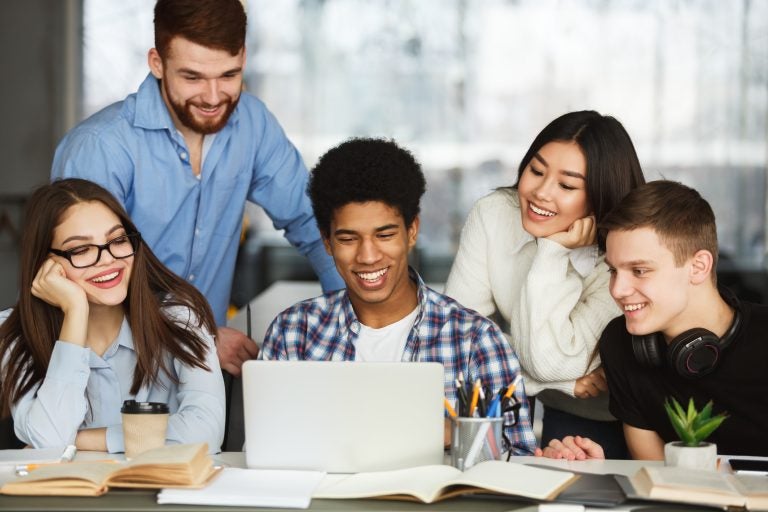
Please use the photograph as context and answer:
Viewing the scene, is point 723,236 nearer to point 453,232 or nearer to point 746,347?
point 453,232

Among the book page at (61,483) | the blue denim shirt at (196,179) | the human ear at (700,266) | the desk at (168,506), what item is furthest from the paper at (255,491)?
the blue denim shirt at (196,179)

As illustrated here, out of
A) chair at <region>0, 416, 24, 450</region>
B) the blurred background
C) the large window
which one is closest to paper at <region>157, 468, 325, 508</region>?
chair at <region>0, 416, 24, 450</region>

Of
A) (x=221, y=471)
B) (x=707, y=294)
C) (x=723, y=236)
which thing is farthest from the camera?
(x=723, y=236)

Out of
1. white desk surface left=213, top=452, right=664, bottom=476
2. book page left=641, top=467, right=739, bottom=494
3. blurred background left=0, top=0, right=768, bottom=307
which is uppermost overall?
blurred background left=0, top=0, right=768, bottom=307

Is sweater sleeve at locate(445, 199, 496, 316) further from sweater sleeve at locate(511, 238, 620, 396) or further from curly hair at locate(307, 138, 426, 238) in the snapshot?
curly hair at locate(307, 138, 426, 238)

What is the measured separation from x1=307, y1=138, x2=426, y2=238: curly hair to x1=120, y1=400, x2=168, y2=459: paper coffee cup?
66cm

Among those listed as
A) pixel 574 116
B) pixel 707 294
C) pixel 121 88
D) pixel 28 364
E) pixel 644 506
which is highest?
pixel 121 88

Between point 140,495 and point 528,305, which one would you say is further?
point 528,305

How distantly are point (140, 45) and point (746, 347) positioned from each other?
533 cm

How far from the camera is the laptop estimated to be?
180cm

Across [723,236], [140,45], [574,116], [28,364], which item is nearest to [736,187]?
[723,236]

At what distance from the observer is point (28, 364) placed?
7.54ft

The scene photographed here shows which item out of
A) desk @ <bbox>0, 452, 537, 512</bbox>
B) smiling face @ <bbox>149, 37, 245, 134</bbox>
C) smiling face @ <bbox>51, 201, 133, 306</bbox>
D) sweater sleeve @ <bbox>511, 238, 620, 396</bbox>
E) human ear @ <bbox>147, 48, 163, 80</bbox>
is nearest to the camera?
desk @ <bbox>0, 452, 537, 512</bbox>

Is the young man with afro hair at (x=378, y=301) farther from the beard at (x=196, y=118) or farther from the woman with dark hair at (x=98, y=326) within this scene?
the beard at (x=196, y=118)
